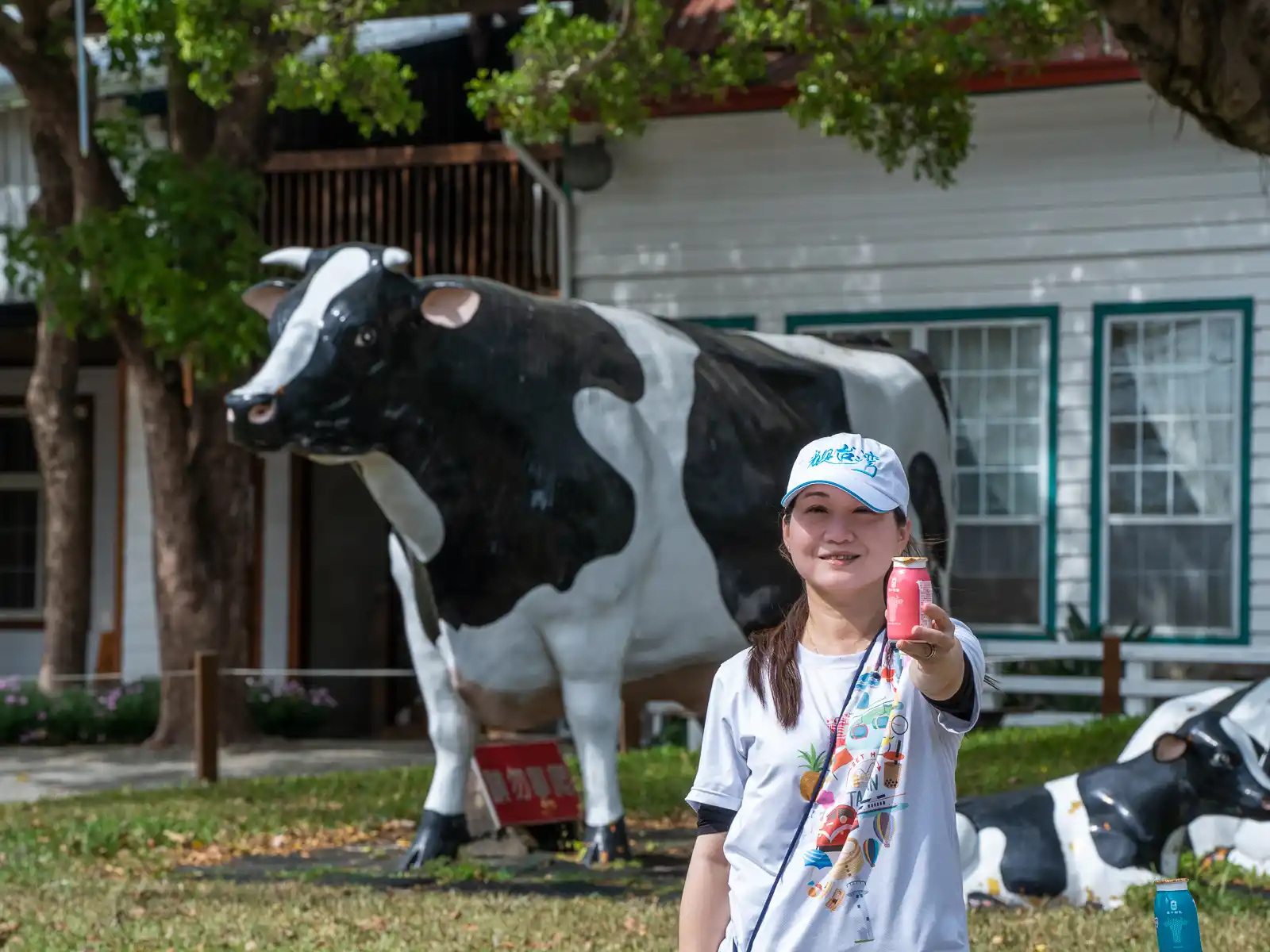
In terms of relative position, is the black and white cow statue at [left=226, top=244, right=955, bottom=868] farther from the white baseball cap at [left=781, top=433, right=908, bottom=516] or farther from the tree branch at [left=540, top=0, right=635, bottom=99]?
the white baseball cap at [left=781, top=433, right=908, bottom=516]

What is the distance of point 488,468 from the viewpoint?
8109 millimetres

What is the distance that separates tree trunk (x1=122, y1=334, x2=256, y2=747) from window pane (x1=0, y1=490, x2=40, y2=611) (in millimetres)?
5424

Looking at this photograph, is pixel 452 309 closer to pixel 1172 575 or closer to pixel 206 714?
pixel 206 714

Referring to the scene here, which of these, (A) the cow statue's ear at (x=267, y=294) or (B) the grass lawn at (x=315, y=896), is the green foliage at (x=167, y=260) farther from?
(A) the cow statue's ear at (x=267, y=294)

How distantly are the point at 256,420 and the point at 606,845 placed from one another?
233 centimetres

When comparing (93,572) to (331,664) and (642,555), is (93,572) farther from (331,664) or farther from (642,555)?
(642,555)

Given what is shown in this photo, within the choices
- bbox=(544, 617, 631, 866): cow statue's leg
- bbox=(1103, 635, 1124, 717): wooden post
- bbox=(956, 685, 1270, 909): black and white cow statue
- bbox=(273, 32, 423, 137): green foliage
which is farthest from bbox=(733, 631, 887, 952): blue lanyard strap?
bbox=(1103, 635, 1124, 717): wooden post

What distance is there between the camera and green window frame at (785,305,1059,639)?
46.4 ft

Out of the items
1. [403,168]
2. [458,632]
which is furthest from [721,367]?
[403,168]

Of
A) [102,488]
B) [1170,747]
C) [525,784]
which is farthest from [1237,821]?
[102,488]

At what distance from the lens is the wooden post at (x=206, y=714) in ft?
37.8

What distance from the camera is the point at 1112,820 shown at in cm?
726

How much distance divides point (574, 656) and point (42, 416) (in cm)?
869

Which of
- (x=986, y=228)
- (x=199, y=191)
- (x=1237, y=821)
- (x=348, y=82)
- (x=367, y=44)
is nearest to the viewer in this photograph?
(x=1237, y=821)
